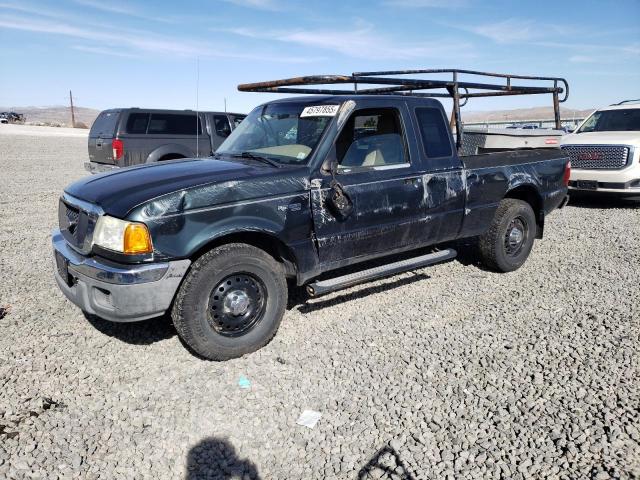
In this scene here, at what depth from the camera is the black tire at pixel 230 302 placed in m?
3.41

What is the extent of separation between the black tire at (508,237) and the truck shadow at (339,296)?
0.77 metres

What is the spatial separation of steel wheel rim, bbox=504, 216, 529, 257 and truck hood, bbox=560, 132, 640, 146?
16.9ft

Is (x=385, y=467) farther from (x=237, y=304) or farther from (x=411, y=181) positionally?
(x=411, y=181)

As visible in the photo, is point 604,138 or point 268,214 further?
point 604,138

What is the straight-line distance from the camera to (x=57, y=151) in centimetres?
2416

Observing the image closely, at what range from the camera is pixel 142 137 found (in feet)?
35.1

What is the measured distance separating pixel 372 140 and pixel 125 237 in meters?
2.33

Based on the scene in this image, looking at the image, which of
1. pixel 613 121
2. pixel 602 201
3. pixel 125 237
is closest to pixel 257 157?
pixel 125 237

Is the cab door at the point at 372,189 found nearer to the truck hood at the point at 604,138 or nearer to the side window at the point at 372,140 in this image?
the side window at the point at 372,140

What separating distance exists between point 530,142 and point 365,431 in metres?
4.55

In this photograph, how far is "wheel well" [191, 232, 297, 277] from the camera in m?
3.53

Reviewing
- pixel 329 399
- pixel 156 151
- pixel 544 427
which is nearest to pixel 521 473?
pixel 544 427

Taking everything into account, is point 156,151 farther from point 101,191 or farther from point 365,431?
point 365,431

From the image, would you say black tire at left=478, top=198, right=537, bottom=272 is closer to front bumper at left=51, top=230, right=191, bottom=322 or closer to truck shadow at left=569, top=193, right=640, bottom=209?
front bumper at left=51, top=230, right=191, bottom=322
